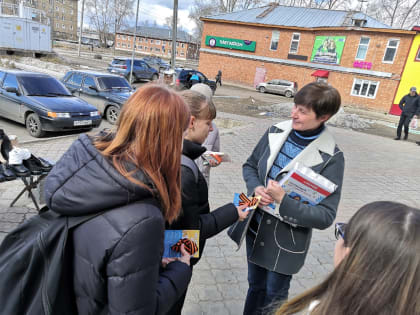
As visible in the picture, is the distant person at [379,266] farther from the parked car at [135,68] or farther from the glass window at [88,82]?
the parked car at [135,68]

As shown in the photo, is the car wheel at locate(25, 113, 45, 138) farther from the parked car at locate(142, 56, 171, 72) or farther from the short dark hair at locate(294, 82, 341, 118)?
the parked car at locate(142, 56, 171, 72)

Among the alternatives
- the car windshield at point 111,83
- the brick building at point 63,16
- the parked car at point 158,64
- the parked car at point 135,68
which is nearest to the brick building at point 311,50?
the parked car at point 158,64

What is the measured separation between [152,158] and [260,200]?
1094 mm

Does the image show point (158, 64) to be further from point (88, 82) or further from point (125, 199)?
point (125, 199)

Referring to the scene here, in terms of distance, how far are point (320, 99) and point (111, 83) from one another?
32.3ft

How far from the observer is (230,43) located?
3036cm

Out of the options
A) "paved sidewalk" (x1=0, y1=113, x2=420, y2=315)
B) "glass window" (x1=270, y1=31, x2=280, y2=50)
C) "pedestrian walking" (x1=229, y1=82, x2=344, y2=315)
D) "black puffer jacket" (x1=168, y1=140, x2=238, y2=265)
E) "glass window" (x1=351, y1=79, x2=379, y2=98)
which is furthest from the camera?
"glass window" (x1=270, y1=31, x2=280, y2=50)

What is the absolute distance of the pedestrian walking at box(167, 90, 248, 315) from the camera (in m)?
1.45

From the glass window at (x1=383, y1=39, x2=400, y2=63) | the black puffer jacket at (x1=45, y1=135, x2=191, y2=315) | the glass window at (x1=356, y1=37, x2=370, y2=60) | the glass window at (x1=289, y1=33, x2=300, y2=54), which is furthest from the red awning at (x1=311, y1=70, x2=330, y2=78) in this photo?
the black puffer jacket at (x1=45, y1=135, x2=191, y2=315)

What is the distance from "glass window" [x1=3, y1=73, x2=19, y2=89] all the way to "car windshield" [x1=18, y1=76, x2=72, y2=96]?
0.44ft

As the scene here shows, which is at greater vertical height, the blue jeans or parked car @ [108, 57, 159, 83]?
parked car @ [108, 57, 159, 83]

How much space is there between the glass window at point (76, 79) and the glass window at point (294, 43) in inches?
934

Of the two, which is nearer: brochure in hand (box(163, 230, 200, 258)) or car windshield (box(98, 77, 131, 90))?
brochure in hand (box(163, 230, 200, 258))

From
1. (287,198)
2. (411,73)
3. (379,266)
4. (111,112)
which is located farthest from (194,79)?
(379,266)
